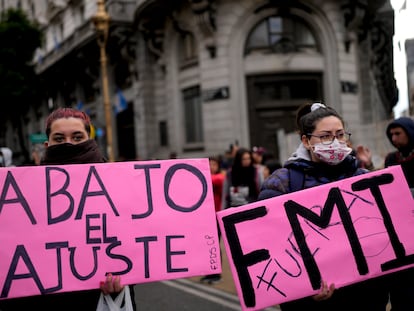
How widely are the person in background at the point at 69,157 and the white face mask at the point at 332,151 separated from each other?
109cm

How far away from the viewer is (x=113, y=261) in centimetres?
221

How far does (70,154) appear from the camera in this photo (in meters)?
2.29

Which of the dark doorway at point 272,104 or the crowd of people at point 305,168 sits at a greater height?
the dark doorway at point 272,104

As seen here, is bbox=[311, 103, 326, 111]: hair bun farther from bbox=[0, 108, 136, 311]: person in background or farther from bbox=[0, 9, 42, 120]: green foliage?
bbox=[0, 9, 42, 120]: green foliage

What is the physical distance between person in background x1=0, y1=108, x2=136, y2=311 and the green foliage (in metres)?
21.6

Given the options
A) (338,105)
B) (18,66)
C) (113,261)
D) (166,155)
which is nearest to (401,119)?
(113,261)

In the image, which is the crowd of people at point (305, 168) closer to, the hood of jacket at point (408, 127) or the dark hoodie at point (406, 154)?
the dark hoodie at point (406, 154)

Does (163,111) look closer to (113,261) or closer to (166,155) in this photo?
(166,155)

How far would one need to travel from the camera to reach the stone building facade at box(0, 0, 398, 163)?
16172 millimetres

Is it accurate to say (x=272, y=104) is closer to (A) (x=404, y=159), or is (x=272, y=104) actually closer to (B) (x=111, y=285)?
(A) (x=404, y=159)

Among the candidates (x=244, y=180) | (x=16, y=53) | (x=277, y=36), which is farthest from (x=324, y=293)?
(x=16, y=53)

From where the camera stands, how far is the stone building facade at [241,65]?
16172 millimetres

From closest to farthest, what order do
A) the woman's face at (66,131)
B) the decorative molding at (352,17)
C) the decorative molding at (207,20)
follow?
1. the woman's face at (66,131)
2. the decorative molding at (207,20)
3. the decorative molding at (352,17)

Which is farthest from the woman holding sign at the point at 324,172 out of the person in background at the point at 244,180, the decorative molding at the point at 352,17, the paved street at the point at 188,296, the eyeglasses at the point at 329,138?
the decorative molding at the point at 352,17
